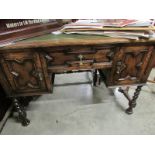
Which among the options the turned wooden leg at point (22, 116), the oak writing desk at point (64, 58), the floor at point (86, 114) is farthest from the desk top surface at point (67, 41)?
the floor at point (86, 114)

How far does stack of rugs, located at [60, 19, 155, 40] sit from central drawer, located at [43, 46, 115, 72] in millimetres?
95

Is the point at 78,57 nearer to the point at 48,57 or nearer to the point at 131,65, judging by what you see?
the point at 48,57

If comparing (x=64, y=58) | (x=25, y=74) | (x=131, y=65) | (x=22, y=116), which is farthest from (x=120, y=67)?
(x=22, y=116)

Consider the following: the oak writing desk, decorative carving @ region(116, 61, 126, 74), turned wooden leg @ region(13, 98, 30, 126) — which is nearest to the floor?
turned wooden leg @ region(13, 98, 30, 126)

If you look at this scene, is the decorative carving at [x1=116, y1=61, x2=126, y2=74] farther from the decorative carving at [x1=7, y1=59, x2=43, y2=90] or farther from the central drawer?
the decorative carving at [x1=7, y1=59, x2=43, y2=90]

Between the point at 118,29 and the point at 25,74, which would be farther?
the point at 25,74

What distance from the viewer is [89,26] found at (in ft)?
2.92

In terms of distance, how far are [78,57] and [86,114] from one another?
2.55 feet

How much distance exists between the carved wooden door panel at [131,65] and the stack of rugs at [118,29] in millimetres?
92

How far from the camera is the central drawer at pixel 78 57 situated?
868 millimetres

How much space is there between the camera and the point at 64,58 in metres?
0.90

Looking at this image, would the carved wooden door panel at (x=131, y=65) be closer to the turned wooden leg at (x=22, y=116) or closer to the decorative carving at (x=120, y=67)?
the decorative carving at (x=120, y=67)
